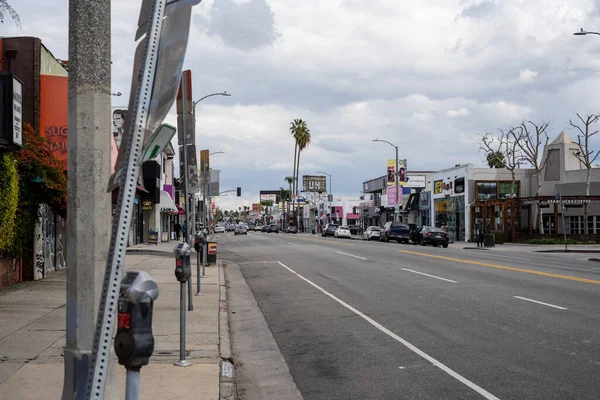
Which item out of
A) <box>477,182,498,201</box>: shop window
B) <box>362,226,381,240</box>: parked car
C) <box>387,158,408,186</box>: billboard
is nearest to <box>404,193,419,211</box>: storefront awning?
<box>387,158,408,186</box>: billboard

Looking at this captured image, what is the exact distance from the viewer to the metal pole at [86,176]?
4715 mm

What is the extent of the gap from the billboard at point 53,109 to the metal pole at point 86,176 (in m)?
13.2

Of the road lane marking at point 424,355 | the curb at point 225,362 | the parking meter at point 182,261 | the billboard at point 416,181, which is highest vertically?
the billboard at point 416,181

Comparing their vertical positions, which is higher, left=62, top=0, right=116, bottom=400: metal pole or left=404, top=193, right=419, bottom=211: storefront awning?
left=404, top=193, right=419, bottom=211: storefront awning

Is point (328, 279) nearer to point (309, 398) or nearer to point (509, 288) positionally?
point (509, 288)

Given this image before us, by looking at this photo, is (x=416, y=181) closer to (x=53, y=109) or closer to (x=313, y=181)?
(x=53, y=109)

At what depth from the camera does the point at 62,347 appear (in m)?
Answer: 8.78

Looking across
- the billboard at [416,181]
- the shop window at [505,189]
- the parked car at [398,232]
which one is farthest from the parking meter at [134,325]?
the billboard at [416,181]

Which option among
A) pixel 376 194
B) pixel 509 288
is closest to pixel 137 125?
pixel 509 288

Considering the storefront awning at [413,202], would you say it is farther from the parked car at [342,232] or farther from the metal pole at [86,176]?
the metal pole at [86,176]

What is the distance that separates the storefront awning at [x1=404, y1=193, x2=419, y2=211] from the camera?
72.6m

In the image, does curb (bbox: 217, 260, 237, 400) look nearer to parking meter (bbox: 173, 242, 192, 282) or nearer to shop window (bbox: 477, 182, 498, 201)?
parking meter (bbox: 173, 242, 192, 282)

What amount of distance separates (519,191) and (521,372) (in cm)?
5341

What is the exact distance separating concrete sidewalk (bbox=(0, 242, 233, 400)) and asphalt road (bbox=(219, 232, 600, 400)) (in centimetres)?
111
